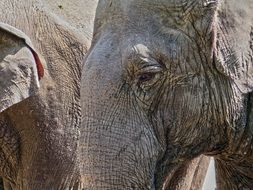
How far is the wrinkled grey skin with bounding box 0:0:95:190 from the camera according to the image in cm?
566

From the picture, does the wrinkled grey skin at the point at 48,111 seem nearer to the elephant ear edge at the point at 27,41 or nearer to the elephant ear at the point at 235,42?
the elephant ear edge at the point at 27,41

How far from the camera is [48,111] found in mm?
5656

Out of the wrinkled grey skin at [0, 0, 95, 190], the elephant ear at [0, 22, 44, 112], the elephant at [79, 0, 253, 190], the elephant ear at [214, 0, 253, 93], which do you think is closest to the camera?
the elephant at [79, 0, 253, 190]

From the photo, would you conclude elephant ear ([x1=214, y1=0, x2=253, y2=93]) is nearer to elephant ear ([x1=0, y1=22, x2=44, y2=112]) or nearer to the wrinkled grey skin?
elephant ear ([x1=0, y1=22, x2=44, y2=112])

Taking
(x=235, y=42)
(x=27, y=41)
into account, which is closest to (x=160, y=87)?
(x=235, y=42)

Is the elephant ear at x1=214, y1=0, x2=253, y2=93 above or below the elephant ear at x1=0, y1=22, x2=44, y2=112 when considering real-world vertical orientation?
below

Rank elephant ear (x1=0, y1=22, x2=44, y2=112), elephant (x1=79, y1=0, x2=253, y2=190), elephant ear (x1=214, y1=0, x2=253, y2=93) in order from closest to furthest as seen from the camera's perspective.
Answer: elephant (x1=79, y1=0, x2=253, y2=190), elephant ear (x1=214, y1=0, x2=253, y2=93), elephant ear (x1=0, y1=22, x2=44, y2=112)

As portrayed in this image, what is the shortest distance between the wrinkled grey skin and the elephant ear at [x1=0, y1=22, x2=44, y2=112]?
12cm

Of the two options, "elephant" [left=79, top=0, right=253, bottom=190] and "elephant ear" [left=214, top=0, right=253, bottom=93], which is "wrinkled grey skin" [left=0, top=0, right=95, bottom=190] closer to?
"elephant" [left=79, top=0, right=253, bottom=190]

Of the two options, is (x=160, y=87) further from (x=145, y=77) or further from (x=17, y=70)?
(x=17, y=70)

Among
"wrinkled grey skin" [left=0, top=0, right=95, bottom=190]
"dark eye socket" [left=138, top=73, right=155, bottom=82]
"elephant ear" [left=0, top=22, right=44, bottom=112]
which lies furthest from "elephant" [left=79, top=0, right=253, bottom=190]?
"wrinkled grey skin" [left=0, top=0, right=95, bottom=190]

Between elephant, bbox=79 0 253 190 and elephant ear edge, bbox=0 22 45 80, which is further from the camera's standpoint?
elephant ear edge, bbox=0 22 45 80

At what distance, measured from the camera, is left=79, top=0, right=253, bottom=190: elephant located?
434 cm

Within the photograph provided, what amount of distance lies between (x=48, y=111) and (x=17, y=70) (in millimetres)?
241
